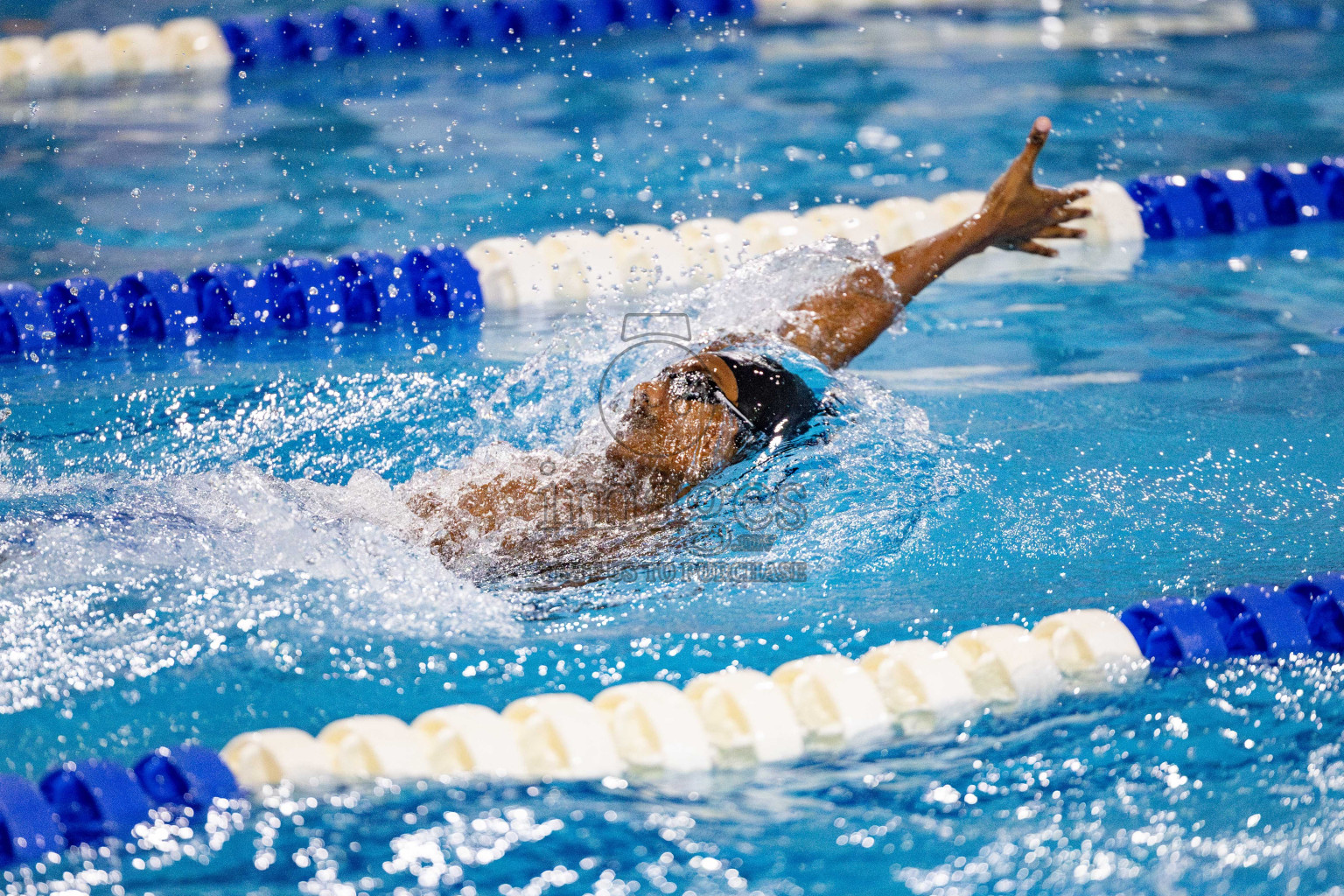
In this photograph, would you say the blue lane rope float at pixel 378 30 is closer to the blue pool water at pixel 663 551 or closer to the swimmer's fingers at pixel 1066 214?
the blue pool water at pixel 663 551

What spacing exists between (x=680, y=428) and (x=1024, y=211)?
0.93 metres

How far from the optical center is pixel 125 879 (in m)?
1.62

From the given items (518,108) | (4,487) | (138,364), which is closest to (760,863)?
(4,487)

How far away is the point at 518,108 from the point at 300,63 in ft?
3.78

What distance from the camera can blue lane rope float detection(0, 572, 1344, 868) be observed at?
1724 millimetres

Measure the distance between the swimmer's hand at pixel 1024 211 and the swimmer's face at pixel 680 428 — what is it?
2.58ft

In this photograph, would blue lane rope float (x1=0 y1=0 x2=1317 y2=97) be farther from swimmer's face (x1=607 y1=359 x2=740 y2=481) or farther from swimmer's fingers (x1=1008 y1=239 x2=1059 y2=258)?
swimmer's face (x1=607 y1=359 x2=740 y2=481)

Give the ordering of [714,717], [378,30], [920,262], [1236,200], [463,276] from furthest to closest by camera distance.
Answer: [378,30] → [1236,200] → [463,276] → [920,262] → [714,717]

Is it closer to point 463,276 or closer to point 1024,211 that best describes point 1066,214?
point 1024,211

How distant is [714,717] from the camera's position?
1936 millimetres

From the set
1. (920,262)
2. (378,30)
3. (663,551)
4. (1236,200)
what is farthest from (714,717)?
(378,30)

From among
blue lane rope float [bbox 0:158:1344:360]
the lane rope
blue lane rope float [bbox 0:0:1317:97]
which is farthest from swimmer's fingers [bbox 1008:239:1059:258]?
blue lane rope float [bbox 0:0:1317:97]

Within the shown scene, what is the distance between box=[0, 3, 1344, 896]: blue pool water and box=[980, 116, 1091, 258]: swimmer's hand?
0.41m

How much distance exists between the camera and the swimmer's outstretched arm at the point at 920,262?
275 centimetres
